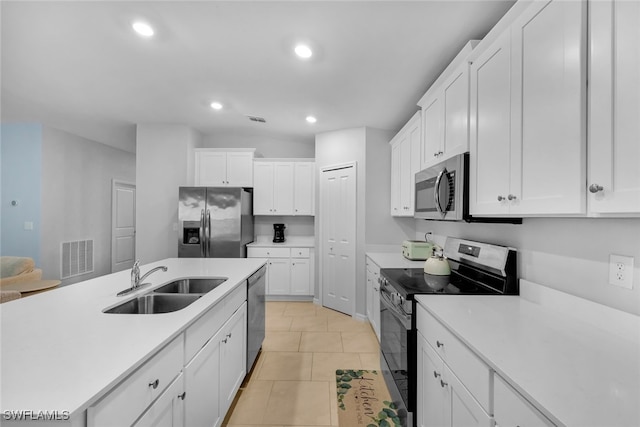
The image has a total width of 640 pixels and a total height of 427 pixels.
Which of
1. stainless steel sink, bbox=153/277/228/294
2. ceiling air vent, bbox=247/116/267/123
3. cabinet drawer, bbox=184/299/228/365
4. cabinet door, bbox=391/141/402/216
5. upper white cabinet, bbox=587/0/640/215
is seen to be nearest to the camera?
upper white cabinet, bbox=587/0/640/215

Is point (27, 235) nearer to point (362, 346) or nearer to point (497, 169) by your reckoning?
point (362, 346)

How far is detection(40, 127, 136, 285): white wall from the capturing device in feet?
14.6

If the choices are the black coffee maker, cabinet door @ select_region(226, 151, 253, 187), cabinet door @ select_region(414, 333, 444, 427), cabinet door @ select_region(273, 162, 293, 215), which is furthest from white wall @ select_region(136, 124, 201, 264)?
cabinet door @ select_region(414, 333, 444, 427)

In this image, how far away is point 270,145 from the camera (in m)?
5.05

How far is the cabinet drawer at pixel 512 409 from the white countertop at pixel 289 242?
3.56 metres

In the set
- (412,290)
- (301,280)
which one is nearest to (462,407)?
(412,290)

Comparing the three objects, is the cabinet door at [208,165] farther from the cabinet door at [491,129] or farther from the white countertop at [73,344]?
the cabinet door at [491,129]

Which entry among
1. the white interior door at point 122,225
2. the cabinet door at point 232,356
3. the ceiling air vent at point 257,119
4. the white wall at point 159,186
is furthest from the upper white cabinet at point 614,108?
the white interior door at point 122,225

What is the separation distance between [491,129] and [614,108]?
622 millimetres

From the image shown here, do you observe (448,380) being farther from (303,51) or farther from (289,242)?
(289,242)

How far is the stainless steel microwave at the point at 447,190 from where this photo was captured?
5.52 feet

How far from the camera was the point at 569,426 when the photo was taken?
62 cm

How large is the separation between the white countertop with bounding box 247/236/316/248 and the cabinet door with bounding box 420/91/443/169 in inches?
99.5

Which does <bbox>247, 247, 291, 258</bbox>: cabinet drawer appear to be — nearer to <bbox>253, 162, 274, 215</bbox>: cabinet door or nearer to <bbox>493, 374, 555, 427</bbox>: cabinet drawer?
<bbox>253, 162, 274, 215</bbox>: cabinet door
